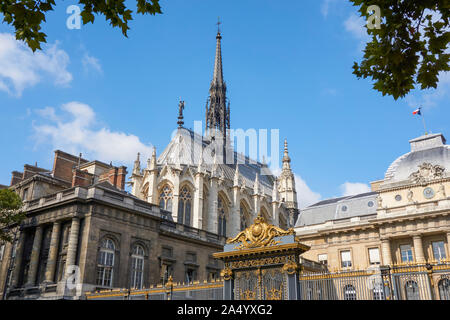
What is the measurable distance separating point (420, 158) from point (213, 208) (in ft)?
66.6

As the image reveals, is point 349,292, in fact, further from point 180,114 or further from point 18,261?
point 180,114

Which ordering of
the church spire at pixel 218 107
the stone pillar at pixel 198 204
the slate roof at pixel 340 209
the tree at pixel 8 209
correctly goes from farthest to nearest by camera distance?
the church spire at pixel 218 107 → the stone pillar at pixel 198 204 → the slate roof at pixel 340 209 → the tree at pixel 8 209

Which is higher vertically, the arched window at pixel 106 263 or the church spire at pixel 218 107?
the church spire at pixel 218 107

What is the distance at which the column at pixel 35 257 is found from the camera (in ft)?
85.5

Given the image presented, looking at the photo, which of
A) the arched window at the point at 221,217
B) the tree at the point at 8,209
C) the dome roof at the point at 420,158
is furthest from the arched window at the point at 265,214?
the tree at the point at 8,209

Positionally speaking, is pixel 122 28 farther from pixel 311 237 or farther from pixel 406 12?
pixel 311 237

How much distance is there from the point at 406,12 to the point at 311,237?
32.9 metres

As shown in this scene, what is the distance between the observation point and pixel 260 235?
1356 centimetres

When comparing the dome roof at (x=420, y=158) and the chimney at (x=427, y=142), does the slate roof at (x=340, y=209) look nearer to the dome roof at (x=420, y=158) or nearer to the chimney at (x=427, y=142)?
the dome roof at (x=420, y=158)

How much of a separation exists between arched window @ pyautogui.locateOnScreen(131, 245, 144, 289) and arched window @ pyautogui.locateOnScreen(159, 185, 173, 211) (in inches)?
584

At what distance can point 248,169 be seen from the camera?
6381cm

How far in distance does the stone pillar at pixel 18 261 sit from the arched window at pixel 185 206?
15.7 m

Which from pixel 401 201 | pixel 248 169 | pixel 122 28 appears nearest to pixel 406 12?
pixel 122 28

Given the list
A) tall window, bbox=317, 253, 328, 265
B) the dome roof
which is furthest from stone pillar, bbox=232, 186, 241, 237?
the dome roof
